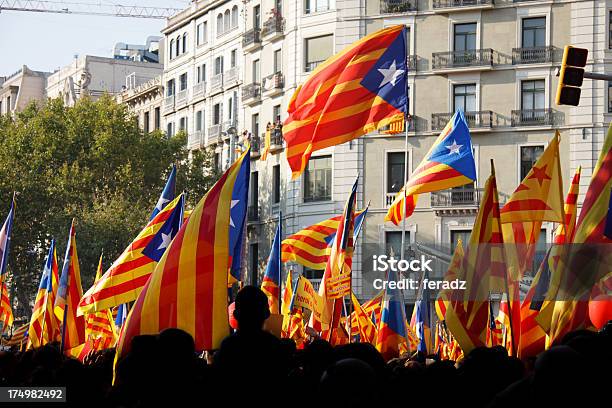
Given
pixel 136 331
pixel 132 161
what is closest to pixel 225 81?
pixel 132 161

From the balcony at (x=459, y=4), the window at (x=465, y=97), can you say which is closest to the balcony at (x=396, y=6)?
the balcony at (x=459, y=4)

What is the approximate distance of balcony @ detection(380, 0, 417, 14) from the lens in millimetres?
50969

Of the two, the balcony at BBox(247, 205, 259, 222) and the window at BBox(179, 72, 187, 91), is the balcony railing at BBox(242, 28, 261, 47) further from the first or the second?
the window at BBox(179, 72, 187, 91)

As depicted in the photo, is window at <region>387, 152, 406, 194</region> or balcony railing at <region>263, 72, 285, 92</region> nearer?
window at <region>387, 152, 406, 194</region>

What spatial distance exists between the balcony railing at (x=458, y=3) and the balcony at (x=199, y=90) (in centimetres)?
1683

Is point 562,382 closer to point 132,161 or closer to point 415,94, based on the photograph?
point 415,94

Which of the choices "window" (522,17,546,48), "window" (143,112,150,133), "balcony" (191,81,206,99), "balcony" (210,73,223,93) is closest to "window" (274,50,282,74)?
"balcony" (210,73,223,93)

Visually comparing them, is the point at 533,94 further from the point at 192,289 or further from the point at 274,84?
the point at 192,289

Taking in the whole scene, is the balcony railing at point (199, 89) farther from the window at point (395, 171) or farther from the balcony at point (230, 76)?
the window at point (395, 171)

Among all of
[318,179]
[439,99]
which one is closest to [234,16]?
[318,179]

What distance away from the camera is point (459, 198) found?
49.3m

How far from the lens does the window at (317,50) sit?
52531 mm

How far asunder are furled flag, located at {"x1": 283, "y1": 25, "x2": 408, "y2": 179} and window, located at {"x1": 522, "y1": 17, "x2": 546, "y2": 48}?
29.2m

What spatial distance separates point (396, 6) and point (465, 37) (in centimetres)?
296
